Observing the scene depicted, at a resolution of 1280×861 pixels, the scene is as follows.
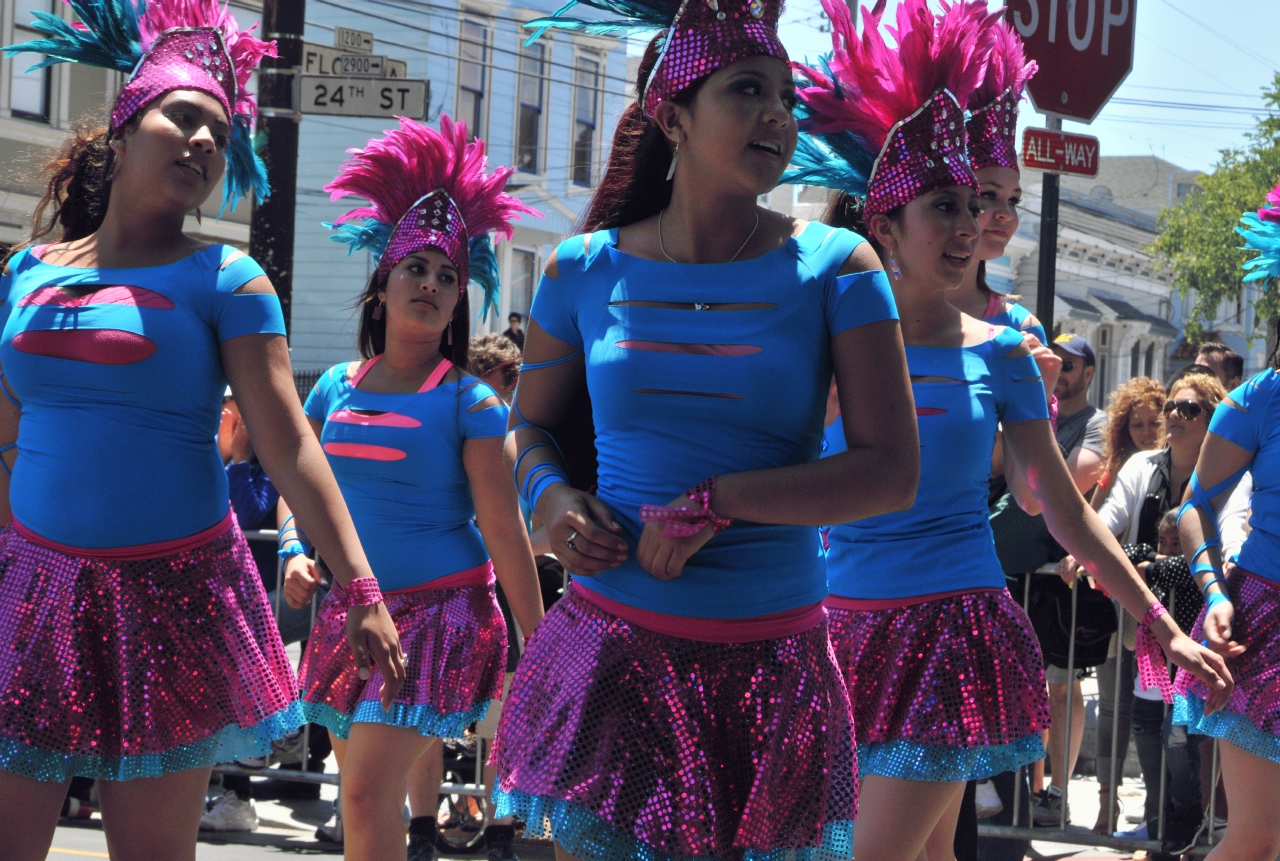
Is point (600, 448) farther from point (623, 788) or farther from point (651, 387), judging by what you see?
point (623, 788)

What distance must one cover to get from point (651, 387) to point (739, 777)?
27.3 inches

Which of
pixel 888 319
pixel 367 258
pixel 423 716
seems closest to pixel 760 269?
pixel 888 319

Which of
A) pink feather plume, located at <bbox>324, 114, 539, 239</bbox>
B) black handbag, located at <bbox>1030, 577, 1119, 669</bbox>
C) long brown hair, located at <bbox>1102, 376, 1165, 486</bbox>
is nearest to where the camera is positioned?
pink feather plume, located at <bbox>324, 114, 539, 239</bbox>

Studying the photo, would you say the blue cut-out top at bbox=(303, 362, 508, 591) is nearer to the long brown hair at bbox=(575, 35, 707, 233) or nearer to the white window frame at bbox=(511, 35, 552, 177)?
the long brown hair at bbox=(575, 35, 707, 233)

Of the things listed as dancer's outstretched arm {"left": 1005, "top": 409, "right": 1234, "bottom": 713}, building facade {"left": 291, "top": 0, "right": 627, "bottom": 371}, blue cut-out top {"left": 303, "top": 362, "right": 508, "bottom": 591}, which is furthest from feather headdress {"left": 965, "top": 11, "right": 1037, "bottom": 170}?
building facade {"left": 291, "top": 0, "right": 627, "bottom": 371}

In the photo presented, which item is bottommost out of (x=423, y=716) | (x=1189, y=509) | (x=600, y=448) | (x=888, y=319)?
(x=423, y=716)

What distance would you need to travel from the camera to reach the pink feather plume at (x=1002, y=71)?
4.19 meters

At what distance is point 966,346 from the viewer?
3914 millimetres

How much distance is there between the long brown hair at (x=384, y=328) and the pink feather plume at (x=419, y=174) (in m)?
0.28

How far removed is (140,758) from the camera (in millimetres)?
3057

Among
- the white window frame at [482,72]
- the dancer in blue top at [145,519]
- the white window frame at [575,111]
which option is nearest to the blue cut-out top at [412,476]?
the dancer in blue top at [145,519]

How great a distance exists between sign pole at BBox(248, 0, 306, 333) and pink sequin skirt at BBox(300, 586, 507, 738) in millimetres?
3585

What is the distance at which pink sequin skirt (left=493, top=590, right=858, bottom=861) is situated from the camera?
2.53 m

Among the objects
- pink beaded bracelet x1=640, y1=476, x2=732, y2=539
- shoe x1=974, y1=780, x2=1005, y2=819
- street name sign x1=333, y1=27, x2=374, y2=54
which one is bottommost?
shoe x1=974, y1=780, x2=1005, y2=819
